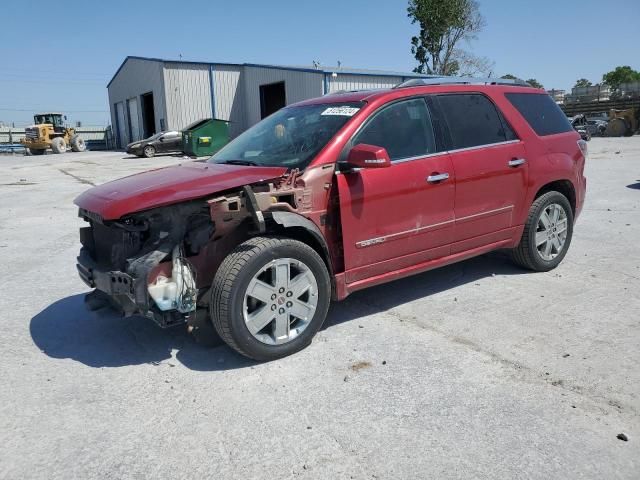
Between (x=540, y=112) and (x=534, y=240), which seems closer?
(x=534, y=240)

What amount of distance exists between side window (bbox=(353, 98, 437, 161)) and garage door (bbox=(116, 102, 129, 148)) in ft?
128

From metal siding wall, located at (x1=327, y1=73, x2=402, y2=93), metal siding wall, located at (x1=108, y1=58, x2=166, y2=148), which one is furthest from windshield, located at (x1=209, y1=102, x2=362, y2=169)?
metal siding wall, located at (x1=108, y1=58, x2=166, y2=148)

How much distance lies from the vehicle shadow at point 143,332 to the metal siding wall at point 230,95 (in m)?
28.0

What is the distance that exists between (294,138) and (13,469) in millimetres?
2805

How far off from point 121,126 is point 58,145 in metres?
5.79

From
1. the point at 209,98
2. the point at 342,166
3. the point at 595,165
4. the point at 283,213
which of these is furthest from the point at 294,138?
the point at 209,98

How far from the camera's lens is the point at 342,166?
3740 millimetres

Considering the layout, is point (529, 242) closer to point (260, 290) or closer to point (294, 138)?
point (294, 138)

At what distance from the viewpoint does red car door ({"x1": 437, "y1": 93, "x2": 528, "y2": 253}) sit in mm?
4375

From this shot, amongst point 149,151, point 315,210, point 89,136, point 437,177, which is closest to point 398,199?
point 437,177

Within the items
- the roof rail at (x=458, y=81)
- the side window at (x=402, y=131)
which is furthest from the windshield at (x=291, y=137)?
the roof rail at (x=458, y=81)

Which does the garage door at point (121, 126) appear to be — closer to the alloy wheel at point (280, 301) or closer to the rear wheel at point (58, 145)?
the rear wheel at point (58, 145)

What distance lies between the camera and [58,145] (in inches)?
1444

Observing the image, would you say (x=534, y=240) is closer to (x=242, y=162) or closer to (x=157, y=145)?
(x=242, y=162)
